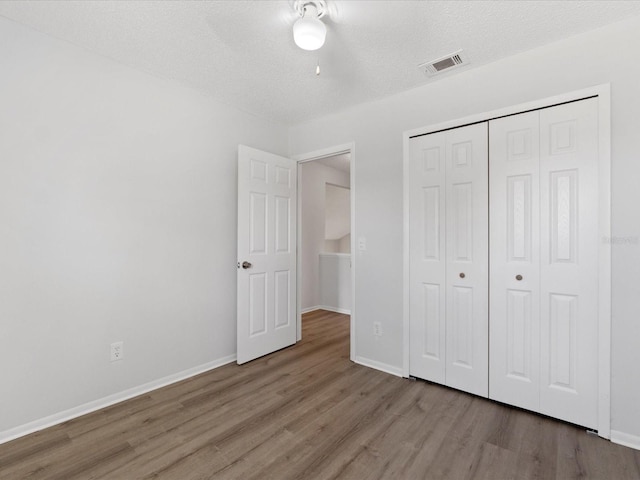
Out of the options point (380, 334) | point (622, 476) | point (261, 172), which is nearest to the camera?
point (622, 476)

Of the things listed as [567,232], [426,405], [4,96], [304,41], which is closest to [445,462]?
[426,405]

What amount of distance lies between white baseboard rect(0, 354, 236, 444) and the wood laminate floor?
54 millimetres

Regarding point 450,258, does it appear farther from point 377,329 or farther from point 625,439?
point 625,439

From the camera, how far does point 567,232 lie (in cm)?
203

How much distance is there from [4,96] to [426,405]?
11.1 ft

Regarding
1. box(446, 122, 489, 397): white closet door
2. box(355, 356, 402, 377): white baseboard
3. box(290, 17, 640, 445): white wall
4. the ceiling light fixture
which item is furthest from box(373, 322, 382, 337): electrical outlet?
the ceiling light fixture

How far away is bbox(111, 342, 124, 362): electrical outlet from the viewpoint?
2.29 m

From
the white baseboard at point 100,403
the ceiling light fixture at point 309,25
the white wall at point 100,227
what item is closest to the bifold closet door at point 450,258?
the ceiling light fixture at point 309,25

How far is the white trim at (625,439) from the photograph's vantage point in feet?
5.88

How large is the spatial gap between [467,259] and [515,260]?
0.32 m

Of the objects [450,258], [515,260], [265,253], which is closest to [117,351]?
[265,253]

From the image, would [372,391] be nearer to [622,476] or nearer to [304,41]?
[622,476]

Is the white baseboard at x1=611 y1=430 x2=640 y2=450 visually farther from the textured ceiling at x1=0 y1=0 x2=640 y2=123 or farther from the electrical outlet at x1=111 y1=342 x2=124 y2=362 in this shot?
the electrical outlet at x1=111 y1=342 x2=124 y2=362

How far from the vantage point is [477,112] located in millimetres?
2387
